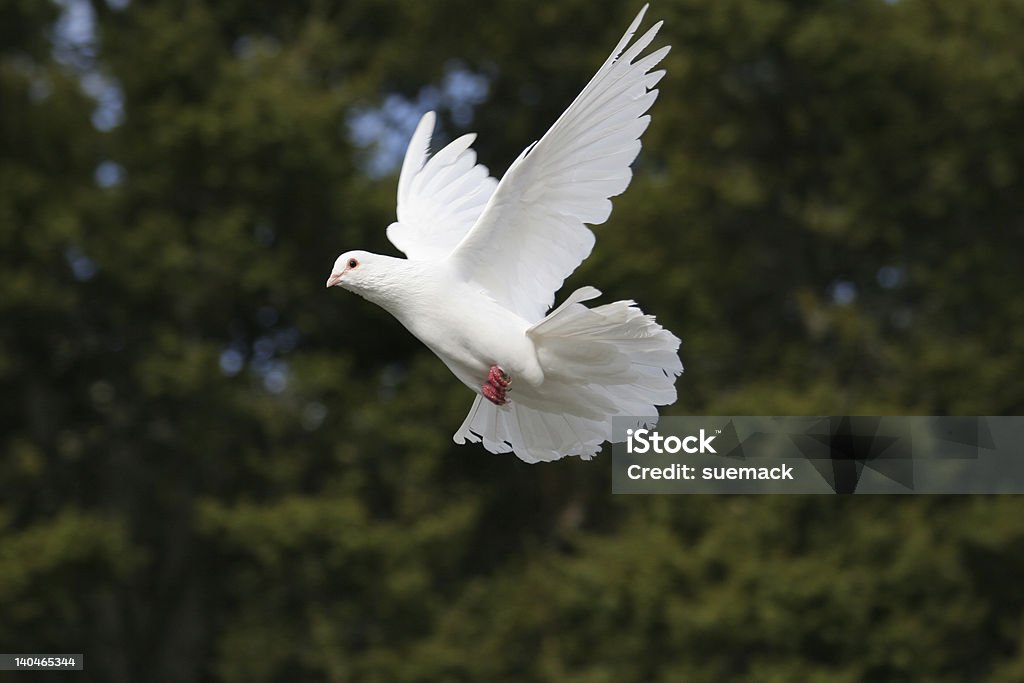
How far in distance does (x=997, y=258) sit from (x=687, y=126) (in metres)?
3.56

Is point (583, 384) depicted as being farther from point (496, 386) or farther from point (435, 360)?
point (435, 360)

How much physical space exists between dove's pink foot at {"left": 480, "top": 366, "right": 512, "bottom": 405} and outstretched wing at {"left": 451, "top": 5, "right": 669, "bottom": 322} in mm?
450

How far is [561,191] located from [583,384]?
0.84 metres

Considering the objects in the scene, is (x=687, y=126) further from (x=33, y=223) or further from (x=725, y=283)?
(x=33, y=223)

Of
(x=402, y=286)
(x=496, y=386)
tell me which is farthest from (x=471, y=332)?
(x=402, y=286)

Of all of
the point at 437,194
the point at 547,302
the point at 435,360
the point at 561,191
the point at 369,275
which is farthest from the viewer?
the point at 435,360

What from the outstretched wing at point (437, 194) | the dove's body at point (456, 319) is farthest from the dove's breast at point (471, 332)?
the outstretched wing at point (437, 194)

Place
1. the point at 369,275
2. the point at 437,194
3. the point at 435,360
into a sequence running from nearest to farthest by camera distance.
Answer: the point at 369,275
the point at 437,194
the point at 435,360

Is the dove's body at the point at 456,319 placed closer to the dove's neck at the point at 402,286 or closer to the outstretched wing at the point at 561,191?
the dove's neck at the point at 402,286

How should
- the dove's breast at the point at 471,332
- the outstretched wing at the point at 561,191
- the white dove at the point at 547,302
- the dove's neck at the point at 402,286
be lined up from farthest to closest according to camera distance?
the dove's neck at the point at 402,286 → the dove's breast at the point at 471,332 → the white dove at the point at 547,302 → the outstretched wing at the point at 561,191

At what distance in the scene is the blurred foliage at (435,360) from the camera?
15.9 meters

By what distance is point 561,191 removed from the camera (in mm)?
7164

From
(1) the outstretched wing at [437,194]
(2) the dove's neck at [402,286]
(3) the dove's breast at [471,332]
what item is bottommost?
(3) the dove's breast at [471,332]

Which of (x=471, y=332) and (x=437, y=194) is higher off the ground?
(x=437, y=194)
